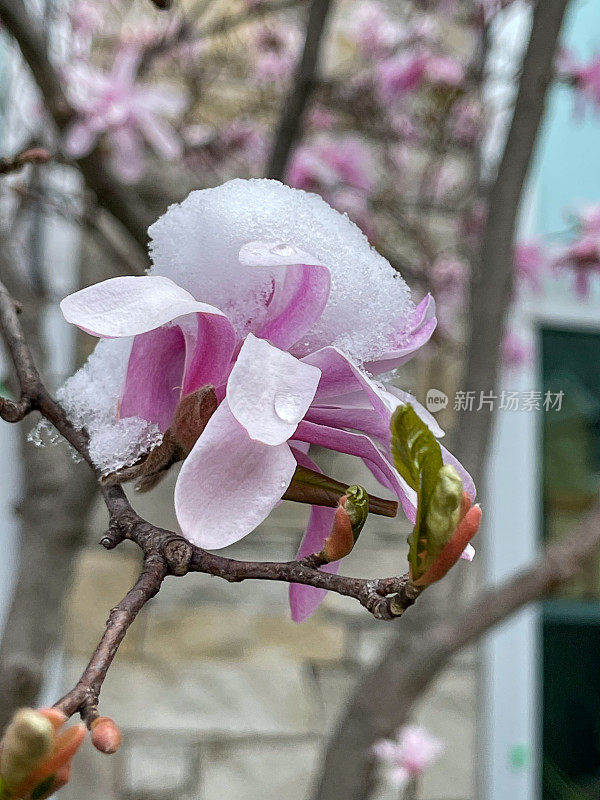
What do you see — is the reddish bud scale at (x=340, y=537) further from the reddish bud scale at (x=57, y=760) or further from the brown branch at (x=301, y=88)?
the brown branch at (x=301, y=88)

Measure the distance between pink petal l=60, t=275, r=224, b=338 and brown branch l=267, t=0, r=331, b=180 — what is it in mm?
799

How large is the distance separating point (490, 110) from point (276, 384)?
1449 millimetres

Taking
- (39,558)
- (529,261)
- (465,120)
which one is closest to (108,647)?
(39,558)

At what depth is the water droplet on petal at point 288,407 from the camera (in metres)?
0.23

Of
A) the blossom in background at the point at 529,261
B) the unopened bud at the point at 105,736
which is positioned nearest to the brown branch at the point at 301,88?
the blossom in background at the point at 529,261

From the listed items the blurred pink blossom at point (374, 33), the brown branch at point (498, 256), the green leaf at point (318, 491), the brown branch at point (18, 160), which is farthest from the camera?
the blurred pink blossom at point (374, 33)

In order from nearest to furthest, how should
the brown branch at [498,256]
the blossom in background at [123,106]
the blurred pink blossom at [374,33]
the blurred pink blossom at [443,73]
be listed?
the brown branch at [498,256] → the blossom in background at [123,106] → the blurred pink blossom at [443,73] → the blurred pink blossom at [374,33]

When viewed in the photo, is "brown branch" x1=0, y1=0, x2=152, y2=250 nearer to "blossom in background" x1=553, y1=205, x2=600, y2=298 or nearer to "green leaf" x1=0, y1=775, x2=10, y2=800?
"blossom in background" x1=553, y1=205, x2=600, y2=298

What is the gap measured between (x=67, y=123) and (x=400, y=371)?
0.77m

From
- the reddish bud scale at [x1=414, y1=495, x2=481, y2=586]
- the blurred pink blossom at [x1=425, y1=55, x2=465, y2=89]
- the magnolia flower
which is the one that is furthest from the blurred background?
the reddish bud scale at [x1=414, y1=495, x2=481, y2=586]

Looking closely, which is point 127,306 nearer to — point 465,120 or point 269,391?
point 269,391

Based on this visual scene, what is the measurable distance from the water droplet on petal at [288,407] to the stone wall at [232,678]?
1135 millimetres

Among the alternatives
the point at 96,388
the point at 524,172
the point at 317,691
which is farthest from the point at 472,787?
the point at 96,388

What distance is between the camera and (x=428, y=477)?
217mm
